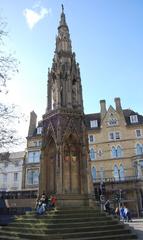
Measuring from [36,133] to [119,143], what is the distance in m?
17.0

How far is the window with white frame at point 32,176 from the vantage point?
45.7m

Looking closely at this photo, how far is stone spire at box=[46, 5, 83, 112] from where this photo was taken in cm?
1519

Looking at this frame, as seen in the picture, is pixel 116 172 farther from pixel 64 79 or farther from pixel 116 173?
pixel 64 79

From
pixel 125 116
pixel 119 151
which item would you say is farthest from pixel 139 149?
pixel 125 116

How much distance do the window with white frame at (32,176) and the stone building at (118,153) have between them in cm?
1045

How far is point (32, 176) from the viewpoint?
46.2m

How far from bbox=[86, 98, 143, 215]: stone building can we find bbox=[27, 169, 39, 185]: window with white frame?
10.5m

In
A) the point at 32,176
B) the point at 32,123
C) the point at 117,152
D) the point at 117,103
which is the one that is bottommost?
the point at 32,176

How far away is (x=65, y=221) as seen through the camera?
36.2 feet

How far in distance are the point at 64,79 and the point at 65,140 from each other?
4.19 m

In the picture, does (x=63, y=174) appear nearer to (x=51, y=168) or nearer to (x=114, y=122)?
(x=51, y=168)

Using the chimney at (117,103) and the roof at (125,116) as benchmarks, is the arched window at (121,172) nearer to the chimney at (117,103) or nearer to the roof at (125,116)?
the roof at (125,116)

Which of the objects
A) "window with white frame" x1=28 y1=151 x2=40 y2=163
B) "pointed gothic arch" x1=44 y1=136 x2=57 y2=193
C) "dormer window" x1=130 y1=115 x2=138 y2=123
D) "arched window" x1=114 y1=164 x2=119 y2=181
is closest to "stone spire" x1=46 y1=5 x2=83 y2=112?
"pointed gothic arch" x1=44 y1=136 x2=57 y2=193

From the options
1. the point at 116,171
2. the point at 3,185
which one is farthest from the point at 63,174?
the point at 3,185
